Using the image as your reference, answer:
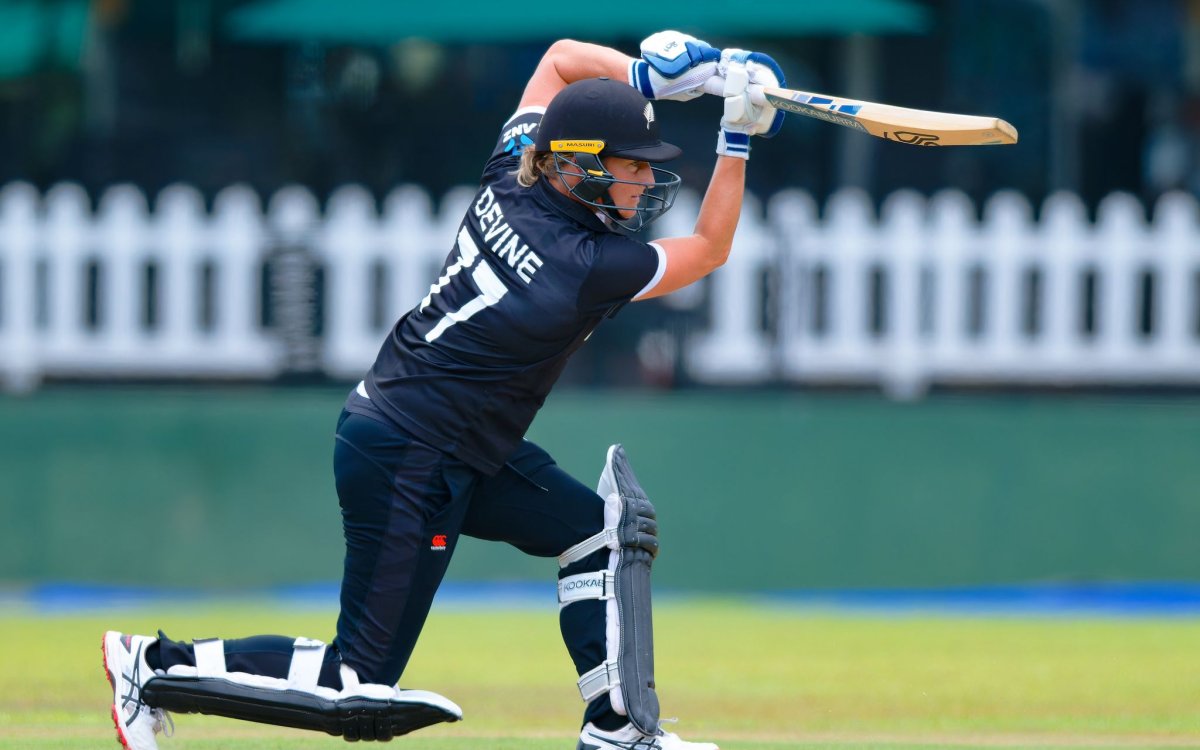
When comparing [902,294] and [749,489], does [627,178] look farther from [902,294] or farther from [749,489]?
A: [902,294]

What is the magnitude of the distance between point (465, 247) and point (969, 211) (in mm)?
6308

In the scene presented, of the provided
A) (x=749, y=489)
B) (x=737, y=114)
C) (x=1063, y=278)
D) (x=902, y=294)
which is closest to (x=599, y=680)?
(x=737, y=114)

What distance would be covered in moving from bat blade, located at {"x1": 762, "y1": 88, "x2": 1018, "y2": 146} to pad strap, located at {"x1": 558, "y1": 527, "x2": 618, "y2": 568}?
1.25 metres

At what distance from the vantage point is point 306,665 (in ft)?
15.2

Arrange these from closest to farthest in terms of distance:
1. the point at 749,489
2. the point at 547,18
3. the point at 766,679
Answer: the point at 766,679, the point at 749,489, the point at 547,18

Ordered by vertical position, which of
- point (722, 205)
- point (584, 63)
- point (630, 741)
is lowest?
point (630, 741)

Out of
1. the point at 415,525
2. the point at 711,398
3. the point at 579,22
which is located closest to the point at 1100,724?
the point at 415,525

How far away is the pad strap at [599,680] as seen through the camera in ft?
15.7

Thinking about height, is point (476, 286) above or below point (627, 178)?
below

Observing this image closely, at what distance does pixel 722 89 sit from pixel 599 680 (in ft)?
5.40

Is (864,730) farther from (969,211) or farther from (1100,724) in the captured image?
(969,211)

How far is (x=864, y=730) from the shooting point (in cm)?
594

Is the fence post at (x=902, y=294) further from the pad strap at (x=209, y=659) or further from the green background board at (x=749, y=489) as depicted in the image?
the pad strap at (x=209, y=659)

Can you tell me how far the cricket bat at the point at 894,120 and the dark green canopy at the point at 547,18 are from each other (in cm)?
566
